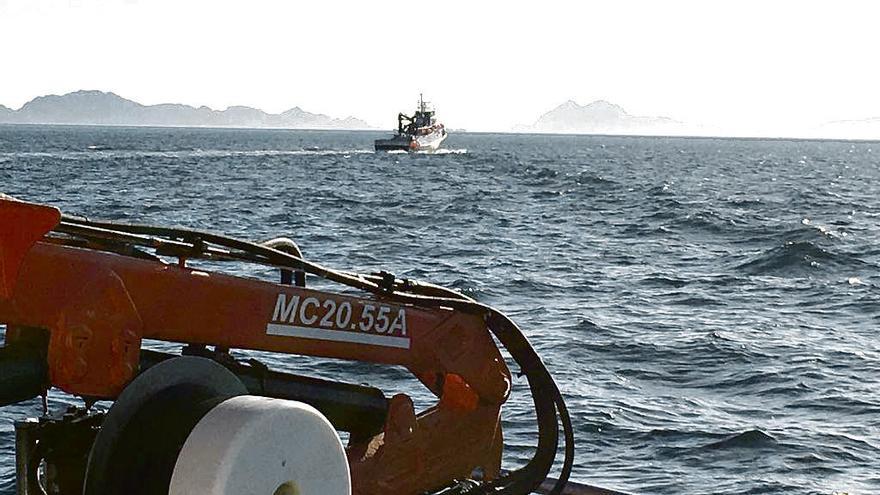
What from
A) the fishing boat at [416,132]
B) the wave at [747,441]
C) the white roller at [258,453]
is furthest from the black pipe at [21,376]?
the fishing boat at [416,132]

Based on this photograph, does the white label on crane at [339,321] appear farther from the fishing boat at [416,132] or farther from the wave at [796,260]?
the fishing boat at [416,132]

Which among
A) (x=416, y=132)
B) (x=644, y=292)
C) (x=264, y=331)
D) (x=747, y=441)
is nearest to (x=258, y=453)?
(x=264, y=331)

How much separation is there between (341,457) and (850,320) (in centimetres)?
1719

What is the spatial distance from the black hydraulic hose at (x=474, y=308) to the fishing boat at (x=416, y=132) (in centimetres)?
9934

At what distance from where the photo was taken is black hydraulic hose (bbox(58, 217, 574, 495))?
190 inches

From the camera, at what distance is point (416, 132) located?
4163 inches

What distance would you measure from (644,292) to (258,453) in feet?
62.8

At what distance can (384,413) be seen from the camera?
18.2 ft

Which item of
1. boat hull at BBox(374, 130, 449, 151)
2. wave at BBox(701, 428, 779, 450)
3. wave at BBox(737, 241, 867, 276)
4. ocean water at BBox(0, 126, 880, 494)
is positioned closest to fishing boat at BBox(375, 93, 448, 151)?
boat hull at BBox(374, 130, 449, 151)

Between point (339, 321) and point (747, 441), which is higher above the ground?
point (339, 321)

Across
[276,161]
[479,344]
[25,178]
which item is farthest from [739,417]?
[276,161]

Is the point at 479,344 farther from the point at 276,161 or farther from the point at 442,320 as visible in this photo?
the point at 276,161

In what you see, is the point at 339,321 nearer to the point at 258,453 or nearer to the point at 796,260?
the point at 258,453

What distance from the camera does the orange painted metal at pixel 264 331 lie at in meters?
4.11
